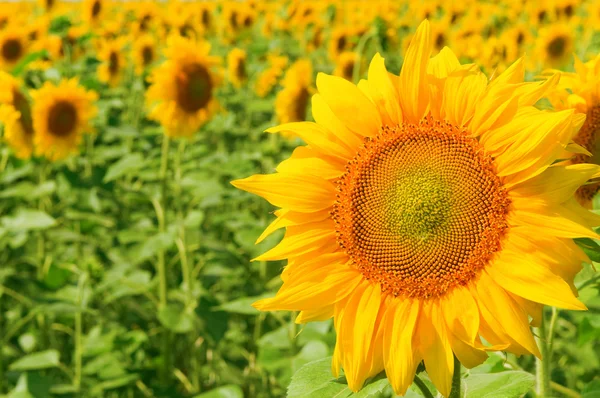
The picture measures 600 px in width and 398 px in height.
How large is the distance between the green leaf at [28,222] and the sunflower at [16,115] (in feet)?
1.52

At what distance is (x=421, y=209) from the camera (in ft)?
3.97

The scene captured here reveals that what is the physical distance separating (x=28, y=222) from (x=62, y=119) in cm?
105

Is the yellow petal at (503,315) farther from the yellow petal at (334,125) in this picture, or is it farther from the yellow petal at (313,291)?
the yellow petal at (334,125)

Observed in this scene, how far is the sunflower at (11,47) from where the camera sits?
5664 mm

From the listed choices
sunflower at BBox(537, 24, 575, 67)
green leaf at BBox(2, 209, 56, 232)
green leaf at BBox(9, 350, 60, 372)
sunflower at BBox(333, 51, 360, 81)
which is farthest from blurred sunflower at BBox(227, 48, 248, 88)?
green leaf at BBox(9, 350, 60, 372)

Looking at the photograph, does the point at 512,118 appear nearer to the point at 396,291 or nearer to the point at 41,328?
the point at 396,291

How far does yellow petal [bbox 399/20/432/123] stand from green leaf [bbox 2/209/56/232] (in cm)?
229

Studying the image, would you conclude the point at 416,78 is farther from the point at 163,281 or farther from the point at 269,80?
the point at 269,80

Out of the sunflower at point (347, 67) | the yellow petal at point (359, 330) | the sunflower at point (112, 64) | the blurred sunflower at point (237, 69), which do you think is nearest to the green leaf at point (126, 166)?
the sunflower at point (347, 67)

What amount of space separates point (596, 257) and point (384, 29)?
2.81 metres

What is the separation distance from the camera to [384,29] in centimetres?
382

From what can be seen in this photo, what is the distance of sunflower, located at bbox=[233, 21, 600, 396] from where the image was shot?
1.09 metres

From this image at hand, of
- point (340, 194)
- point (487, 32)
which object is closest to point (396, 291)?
point (340, 194)

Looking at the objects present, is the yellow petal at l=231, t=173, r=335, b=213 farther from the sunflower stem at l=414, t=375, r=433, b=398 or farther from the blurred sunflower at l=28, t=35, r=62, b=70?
the blurred sunflower at l=28, t=35, r=62, b=70
